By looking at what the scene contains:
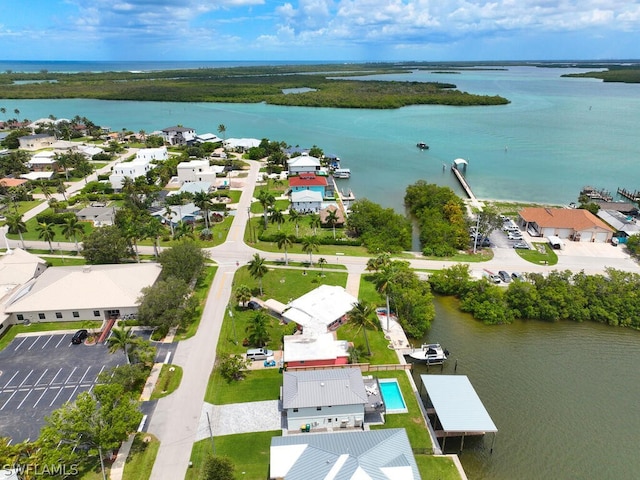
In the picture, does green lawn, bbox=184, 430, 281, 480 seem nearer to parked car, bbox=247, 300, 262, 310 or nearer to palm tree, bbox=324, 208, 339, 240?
parked car, bbox=247, 300, 262, 310

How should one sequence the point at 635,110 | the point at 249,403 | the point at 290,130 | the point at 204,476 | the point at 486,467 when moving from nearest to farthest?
the point at 204,476, the point at 486,467, the point at 249,403, the point at 290,130, the point at 635,110

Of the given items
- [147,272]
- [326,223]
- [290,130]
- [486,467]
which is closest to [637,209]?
[326,223]

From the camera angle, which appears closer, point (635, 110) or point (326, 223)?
point (326, 223)

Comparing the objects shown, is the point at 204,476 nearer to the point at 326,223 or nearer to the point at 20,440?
the point at 20,440

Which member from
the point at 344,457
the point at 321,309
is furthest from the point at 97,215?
the point at 344,457

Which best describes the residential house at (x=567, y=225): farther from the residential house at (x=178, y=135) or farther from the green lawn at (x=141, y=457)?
the residential house at (x=178, y=135)

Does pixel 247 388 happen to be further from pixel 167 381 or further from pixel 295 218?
pixel 295 218
